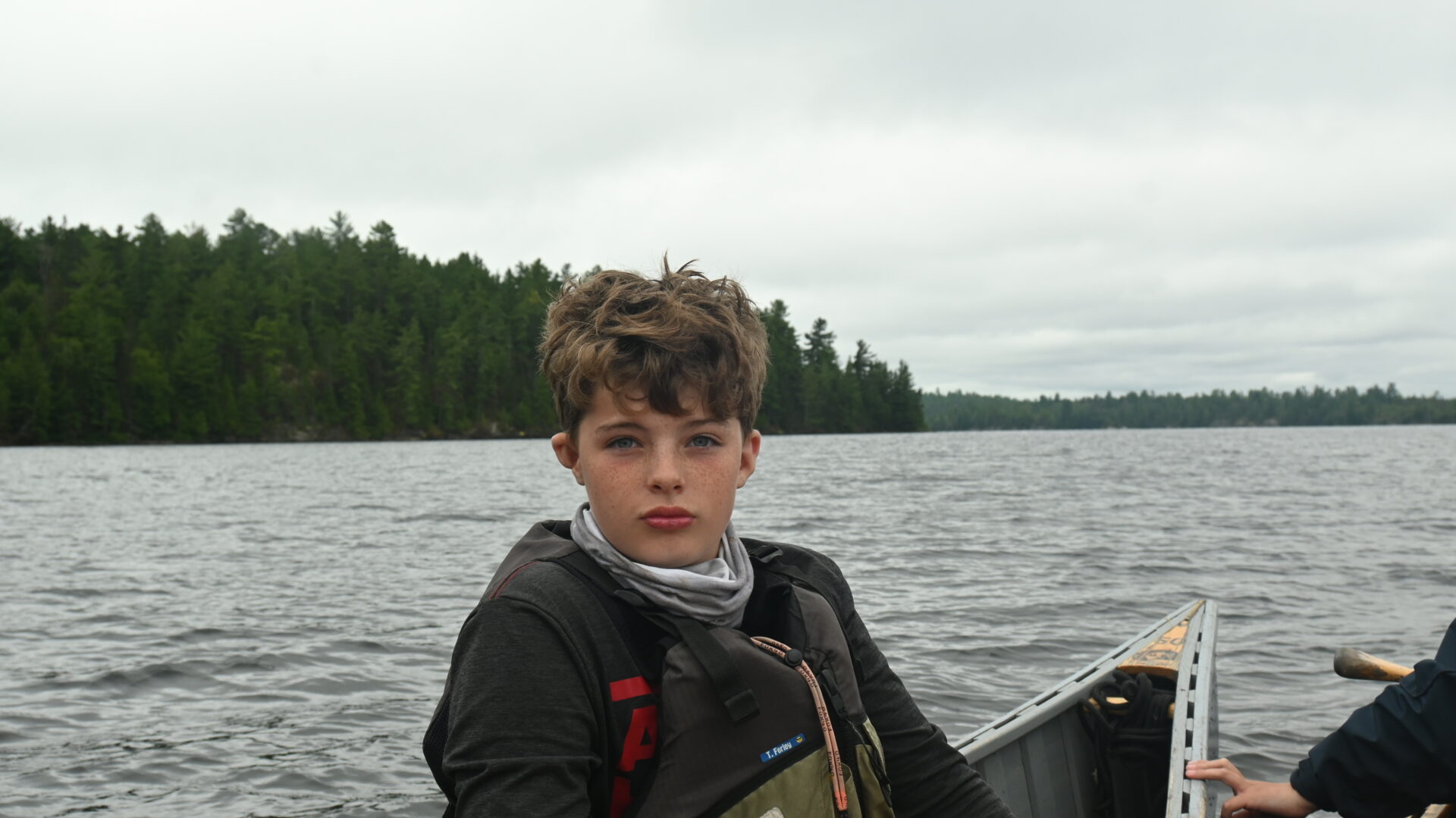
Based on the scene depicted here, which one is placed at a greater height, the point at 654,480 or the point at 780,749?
the point at 654,480

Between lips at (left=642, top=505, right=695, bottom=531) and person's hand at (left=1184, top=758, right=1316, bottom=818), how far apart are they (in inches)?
71.8

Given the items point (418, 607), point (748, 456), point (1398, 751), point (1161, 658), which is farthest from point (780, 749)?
point (418, 607)

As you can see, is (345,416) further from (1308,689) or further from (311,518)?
(1308,689)

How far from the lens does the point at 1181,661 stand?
17.3 ft

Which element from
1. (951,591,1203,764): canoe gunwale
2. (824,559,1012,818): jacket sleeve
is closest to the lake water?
(951,591,1203,764): canoe gunwale

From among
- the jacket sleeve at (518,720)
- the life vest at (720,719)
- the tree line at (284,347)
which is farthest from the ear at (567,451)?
the tree line at (284,347)

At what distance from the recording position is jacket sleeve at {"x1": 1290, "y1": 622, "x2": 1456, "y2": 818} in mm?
2273

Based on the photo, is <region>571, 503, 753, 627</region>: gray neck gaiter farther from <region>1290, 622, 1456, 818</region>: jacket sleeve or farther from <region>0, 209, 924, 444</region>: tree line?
Result: <region>0, 209, 924, 444</region>: tree line

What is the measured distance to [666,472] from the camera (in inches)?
79.0

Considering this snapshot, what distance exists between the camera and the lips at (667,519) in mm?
2006

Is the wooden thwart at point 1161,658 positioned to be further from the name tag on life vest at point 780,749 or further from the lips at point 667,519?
the lips at point 667,519

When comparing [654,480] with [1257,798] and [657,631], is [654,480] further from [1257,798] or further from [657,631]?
[1257,798]

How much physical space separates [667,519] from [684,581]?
129 mm

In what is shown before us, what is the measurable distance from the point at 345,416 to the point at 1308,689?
94.8 meters
